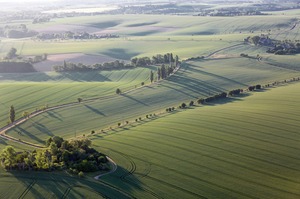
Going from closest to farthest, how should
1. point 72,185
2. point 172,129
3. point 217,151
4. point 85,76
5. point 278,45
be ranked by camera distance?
1. point 72,185
2. point 217,151
3. point 172,129
4. point 85,76
5. point 278,45

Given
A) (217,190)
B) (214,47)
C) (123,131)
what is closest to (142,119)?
(123,131)

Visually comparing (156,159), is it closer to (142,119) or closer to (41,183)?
(41,183)

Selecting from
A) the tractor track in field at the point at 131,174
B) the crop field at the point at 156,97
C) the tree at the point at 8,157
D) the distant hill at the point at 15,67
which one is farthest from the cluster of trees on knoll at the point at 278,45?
the tree at the point at 8,157

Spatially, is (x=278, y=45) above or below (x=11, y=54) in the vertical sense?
above

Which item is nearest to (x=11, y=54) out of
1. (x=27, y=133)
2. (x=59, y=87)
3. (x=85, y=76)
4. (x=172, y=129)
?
(x=85, y=76)

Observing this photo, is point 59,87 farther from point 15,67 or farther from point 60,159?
point 60,159

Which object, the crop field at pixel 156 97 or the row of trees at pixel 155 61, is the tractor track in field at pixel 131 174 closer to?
the crop field at pixel 156 97
